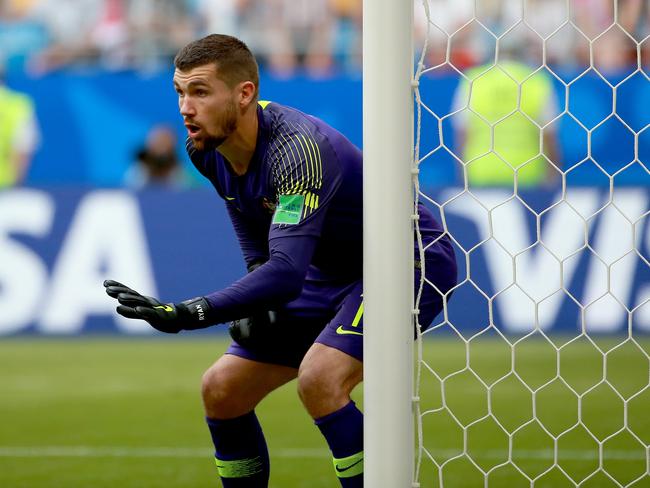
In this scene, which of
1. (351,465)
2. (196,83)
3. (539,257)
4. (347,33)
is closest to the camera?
(196,83)

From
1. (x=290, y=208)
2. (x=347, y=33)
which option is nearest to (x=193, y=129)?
(x=290, y=208)

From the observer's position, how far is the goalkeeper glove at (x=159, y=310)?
10.5 ft

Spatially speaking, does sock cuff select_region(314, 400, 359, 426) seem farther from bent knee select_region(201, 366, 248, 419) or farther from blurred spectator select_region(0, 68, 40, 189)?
blurred spectator select_region(0, 68, 40, 189)

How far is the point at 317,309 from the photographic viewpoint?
405 centimetres

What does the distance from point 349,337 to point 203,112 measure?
821 mm

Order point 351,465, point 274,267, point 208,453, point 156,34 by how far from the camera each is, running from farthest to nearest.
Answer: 1. point 156,34
2. point 208,453
3. point 351,465
4. point 274,267

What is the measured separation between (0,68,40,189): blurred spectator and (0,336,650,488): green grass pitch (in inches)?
81.2

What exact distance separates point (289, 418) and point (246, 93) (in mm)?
3387

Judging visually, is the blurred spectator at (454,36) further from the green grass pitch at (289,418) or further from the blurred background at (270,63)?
the green grass pitch at (289,418)

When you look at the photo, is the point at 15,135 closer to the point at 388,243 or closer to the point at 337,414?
the point at 337,414

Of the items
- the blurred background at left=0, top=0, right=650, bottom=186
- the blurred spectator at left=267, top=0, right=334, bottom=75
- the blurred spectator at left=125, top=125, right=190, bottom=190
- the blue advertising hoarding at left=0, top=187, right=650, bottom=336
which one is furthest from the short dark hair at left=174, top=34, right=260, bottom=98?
the blurred spectator at left=267, top=0, right=334, bottom=75

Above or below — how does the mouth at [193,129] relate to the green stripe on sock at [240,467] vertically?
above

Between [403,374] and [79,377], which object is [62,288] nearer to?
[79,377]

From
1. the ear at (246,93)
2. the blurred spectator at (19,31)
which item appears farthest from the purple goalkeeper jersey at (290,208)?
the blurred spectator at (19,31)
